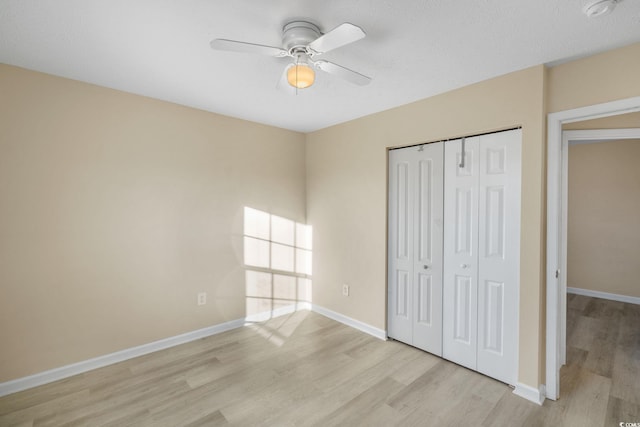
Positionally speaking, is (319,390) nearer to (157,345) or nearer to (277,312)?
(277,312)

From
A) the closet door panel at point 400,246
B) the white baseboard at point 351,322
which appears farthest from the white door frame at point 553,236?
the white baseboard at point 351,322

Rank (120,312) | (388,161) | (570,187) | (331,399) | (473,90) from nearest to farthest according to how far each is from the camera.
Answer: (331,399), (473,90), (120,312), (388,161), (570,187)

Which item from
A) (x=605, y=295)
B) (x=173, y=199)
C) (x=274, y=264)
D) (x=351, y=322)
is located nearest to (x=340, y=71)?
(x=173, y=199)

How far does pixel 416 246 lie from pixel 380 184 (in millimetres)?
790

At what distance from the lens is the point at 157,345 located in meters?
2.95

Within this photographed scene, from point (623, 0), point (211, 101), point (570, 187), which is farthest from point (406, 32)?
point (570, 187)

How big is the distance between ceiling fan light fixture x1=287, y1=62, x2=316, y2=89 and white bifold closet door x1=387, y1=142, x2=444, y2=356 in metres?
1.64

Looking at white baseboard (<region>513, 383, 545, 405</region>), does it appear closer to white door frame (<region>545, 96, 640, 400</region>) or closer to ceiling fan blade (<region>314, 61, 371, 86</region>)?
white door frame (<region>545, 96, 640, 400</region>)

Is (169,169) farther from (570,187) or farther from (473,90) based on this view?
(570,187)

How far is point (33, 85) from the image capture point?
7.61 feet

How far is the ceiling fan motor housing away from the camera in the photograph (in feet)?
5.42

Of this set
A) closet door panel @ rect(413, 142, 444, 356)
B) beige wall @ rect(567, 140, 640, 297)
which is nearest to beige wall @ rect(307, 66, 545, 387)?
closet door panel @ rect(413, 142, 444, 356)

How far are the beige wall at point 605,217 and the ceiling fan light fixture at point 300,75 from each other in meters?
5.33

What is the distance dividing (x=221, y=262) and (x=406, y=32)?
9.48ft
